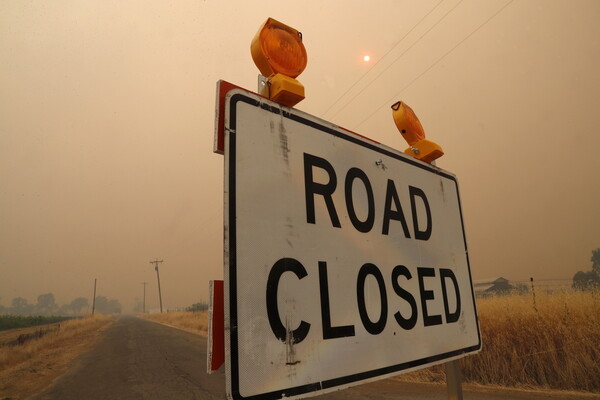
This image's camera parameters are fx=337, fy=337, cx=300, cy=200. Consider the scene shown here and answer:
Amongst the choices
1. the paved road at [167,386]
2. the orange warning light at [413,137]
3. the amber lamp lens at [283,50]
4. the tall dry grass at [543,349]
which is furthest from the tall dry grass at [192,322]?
the amber lamp lens at [283,50]

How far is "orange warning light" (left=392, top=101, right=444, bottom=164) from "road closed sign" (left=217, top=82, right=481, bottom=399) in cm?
24

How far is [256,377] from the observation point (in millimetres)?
761

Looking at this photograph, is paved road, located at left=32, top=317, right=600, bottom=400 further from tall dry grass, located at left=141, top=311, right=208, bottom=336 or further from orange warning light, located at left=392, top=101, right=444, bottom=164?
tall dry grass, located at left=141, top=311, right=208, bottom=336

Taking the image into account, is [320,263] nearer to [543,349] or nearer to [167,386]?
[543,349]

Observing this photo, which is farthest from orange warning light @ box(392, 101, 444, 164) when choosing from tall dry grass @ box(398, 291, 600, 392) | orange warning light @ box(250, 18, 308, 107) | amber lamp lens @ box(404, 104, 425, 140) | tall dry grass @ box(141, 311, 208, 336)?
tall dry grass @ box(141, 311, 208, 336)

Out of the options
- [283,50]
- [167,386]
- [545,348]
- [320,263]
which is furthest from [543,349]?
[167,386]

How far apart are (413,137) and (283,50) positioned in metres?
0.88

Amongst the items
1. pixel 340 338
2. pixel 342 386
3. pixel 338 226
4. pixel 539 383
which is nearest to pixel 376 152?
pixel 338 226

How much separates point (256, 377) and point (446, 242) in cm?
115

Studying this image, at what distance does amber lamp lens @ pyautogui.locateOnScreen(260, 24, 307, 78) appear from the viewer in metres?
1.09

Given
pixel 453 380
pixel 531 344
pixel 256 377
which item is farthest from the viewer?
pixel 531 344

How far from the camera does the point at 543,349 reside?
6555mm

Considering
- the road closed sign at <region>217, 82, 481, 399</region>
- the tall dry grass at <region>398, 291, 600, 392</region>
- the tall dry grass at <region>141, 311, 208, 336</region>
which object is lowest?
the tall dry grass at <region>141, 311, 208, 336</region>

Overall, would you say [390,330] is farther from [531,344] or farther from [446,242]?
[531,344]
